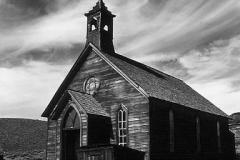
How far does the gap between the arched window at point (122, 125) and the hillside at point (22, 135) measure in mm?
21777

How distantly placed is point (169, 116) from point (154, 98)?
232 cm

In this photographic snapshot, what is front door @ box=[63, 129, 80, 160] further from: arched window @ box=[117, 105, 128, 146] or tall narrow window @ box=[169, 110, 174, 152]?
tall narrow window @ box=[169, 110, 174, 152]

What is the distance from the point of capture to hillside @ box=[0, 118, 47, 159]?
47125 mm

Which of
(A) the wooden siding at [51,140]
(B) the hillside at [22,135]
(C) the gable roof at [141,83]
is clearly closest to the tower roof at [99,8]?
(C) the gable roof at [141,83]

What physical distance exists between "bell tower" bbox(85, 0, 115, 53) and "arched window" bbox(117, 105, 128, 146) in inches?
216

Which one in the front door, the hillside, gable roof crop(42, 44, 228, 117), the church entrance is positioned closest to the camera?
gable roof crop(42, 44, 228, 117)

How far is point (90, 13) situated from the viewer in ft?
93.4

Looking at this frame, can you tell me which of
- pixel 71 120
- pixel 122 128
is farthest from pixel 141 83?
pixel 71 120

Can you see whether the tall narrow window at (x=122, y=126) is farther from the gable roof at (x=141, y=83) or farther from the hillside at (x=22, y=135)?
the hillside at (x=22, y=135)

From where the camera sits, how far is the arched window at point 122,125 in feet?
76.7

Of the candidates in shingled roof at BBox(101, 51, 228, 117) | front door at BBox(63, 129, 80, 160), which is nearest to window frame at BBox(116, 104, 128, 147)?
shingled roof at BBox(101, 51, 228, 117)

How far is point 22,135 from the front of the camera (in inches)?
2014

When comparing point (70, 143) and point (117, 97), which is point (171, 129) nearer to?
point (117, 97)

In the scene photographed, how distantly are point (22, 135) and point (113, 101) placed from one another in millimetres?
30028
